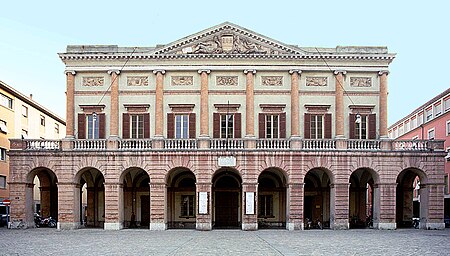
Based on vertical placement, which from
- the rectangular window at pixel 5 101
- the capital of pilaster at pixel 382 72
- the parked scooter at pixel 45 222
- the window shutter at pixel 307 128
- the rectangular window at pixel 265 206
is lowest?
the parked scooter at pixel 45 222

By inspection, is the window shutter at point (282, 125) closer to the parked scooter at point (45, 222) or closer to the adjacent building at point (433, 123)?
the adjacent building at point (433, 123)

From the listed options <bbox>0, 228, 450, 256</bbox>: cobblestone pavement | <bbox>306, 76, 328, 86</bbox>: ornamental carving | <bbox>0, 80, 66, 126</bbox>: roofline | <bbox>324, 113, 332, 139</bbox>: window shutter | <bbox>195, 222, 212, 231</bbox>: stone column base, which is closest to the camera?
<bbox>0, 228, 450, 256</bbox>: cobblestone pavement

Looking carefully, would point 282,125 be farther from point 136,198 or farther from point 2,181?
point 2,181

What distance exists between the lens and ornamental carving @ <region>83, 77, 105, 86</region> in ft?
149

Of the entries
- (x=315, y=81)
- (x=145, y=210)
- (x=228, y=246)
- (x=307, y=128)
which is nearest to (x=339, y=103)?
(x=315, y=81)

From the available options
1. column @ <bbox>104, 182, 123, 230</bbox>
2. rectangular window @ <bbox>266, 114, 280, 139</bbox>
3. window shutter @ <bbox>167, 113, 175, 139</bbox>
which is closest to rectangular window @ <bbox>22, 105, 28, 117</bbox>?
column @ <bbox>104, 182, 123, 230</bbox>

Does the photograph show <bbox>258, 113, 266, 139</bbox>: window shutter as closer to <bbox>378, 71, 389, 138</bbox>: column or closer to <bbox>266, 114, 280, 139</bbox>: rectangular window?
<bbox>266, 114, 280, 139</bbox>: rectangular window

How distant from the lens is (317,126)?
45.2 m

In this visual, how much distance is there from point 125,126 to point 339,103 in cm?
1715

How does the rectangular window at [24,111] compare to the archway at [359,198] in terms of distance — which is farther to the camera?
the rectangular window at [24,111]

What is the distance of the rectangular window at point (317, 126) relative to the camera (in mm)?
45062

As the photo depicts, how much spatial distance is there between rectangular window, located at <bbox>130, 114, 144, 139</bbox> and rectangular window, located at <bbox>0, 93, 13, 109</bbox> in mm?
16334

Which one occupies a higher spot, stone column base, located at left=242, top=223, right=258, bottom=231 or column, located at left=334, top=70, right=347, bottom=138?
column, located at left=334, top=70, right=347, bottom=138

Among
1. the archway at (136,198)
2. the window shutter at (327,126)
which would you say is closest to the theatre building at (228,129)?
the window shutter at (327,126)
